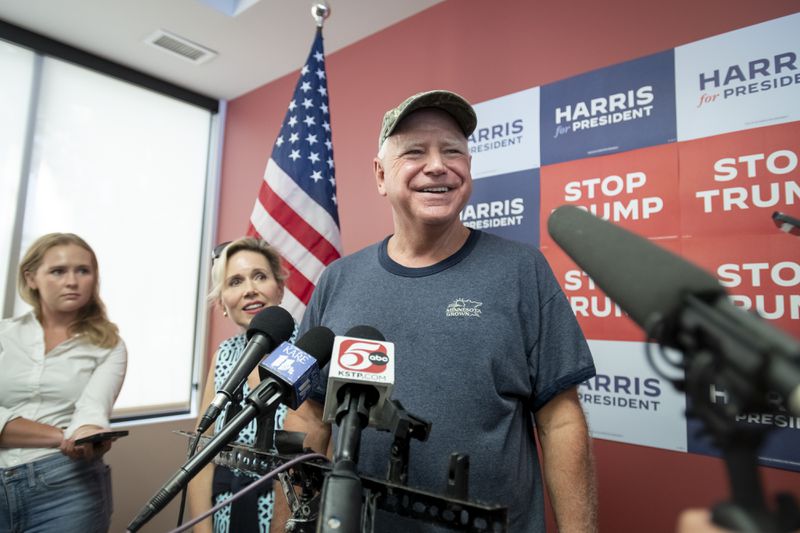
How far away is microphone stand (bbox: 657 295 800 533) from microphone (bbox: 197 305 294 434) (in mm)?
612

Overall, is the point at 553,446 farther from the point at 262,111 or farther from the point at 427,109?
the point at 262,111

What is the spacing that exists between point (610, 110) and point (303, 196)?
1.42m

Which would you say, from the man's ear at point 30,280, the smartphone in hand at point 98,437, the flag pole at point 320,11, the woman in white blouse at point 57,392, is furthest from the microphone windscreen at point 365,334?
the flag pole at point 320,11

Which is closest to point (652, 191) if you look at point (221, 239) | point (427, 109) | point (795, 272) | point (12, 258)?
point (795, 272)

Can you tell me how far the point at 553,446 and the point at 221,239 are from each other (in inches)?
132

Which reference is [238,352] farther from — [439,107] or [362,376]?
[362,376]

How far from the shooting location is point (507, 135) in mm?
2277

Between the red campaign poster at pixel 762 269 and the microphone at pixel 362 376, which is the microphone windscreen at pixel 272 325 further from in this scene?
the red campaign poster at pixel 762 269

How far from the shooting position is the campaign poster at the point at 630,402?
1.72m

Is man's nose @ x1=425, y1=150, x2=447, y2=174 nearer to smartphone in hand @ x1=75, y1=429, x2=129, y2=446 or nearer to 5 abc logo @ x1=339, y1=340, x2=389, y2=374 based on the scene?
5 abc logo @ x1=339, y1=340, x2=389, y2=374

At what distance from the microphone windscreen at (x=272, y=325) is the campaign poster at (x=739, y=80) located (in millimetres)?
1598

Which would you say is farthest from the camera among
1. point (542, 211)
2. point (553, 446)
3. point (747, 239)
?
point (542, 211)

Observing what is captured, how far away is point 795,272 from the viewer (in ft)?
5.02

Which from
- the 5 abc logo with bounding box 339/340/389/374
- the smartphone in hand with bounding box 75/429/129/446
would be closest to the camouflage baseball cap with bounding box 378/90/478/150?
the 5 abc logo with bounding box 339/340/389/374
